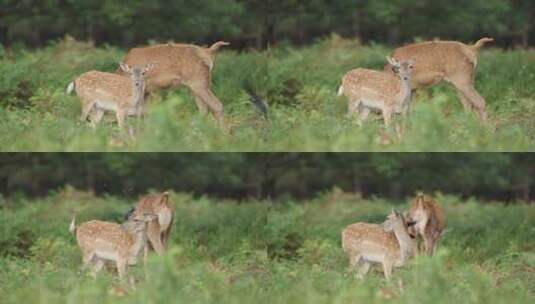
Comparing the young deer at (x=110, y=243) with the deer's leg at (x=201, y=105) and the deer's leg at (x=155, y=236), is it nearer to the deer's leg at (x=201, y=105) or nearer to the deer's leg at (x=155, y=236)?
the deer's leg at (x=155, y=236)

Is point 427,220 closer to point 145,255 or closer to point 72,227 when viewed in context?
point 145,255

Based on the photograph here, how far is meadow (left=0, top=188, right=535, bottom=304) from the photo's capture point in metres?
6.52

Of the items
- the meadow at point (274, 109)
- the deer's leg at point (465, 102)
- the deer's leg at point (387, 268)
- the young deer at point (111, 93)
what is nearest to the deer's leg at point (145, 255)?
the meadow at point (274, 109)

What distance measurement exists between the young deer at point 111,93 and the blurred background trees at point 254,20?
6.6 inches

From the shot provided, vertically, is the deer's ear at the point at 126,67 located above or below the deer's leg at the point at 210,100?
above

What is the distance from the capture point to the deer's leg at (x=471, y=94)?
6594 mm

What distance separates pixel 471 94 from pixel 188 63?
4.14 ft

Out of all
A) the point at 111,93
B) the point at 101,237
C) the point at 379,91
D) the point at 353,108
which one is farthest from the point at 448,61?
the point at 101,237

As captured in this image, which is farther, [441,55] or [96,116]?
[441,55]

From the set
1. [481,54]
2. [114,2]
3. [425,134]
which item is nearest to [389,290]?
[425,134]

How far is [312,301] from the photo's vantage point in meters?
6.55

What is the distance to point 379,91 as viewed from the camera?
6.56 metres

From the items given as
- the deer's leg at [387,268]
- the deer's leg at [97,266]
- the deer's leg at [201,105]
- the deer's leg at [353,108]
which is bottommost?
the deer's leg at [97,266]

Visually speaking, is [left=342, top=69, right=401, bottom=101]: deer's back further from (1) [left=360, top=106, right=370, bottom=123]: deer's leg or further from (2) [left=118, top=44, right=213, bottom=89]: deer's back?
(2) [left=118, top=44, right=213, bottom=89]: deer's back
